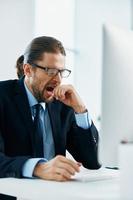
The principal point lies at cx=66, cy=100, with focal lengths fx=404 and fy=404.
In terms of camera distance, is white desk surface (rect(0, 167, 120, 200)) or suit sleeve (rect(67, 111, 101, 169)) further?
suit sleeve (rect(67, 111, 101, 169))

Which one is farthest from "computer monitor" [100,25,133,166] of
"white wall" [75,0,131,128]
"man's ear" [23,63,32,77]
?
"white wall" [75,0,131,128]

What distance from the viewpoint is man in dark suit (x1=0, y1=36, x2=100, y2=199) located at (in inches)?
62.9

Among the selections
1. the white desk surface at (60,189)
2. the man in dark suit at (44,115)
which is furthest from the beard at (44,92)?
the white desk surface at (60,189)

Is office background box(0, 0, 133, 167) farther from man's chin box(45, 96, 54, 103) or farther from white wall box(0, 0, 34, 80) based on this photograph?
man's chin box(45, 96, 54, 103)

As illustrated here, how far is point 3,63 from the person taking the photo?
138 inches

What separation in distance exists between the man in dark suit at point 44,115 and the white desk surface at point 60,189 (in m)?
0.30

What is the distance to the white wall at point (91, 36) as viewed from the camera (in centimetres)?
376

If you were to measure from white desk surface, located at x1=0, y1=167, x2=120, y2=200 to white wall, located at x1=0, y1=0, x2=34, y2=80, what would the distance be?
2.24 metres

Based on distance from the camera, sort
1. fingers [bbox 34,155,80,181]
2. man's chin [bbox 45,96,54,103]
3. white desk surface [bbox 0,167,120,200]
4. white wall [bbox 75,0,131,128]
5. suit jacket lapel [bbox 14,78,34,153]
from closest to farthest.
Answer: white desk surface [bbox 0,167,120,200] → fingers [bbox 34,155,80,181] → suit jacket lapel [bbox 14,78,34,153] → man's chin [bbox 45,96,54,103] → white wall [bbox 75,0,131,128]

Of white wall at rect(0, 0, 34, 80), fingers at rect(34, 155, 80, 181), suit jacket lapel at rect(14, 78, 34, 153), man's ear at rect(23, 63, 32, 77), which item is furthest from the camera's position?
white wall at rect(0, 0, 34, 80)

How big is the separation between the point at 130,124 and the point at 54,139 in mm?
710

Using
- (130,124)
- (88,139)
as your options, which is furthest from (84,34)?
(130,124)

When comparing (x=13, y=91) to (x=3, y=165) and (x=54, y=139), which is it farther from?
(x=3, y=165)

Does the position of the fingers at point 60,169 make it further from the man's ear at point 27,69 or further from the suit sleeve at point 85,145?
the man's ear at point 27,69
